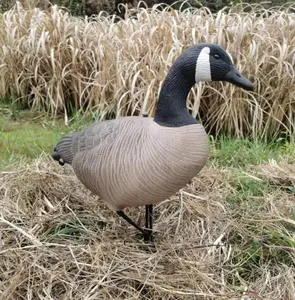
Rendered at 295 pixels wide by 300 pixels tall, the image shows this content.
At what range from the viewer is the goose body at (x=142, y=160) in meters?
1.27

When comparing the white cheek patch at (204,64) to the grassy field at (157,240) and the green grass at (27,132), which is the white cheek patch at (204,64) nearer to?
the grassy field at (157,240)

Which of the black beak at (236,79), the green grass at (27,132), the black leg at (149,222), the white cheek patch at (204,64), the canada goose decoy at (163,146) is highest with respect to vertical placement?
the white cheek patch at (204,64)

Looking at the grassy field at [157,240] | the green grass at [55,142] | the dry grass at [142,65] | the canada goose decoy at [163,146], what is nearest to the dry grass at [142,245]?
the grassy field at [157,240]

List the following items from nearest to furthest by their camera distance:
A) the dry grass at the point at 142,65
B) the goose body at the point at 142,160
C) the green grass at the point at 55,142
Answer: the goose body at the point at 142,160
the green grass at the point at 55,142
the dry grass at the point at 142,65

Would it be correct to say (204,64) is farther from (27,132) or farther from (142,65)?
(27,132)

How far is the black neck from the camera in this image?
1.32 metres

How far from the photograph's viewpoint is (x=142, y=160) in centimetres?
129

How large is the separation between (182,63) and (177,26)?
62.3 inches

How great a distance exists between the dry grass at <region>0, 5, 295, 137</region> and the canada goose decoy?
1.13 meters

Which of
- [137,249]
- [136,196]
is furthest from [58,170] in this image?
[136,196]

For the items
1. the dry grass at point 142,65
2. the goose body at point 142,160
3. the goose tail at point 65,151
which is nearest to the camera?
the goose body at point 142,160

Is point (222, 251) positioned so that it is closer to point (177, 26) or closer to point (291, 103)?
point (291, 103)

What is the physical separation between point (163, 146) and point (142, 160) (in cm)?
7

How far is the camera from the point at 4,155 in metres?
2.27
